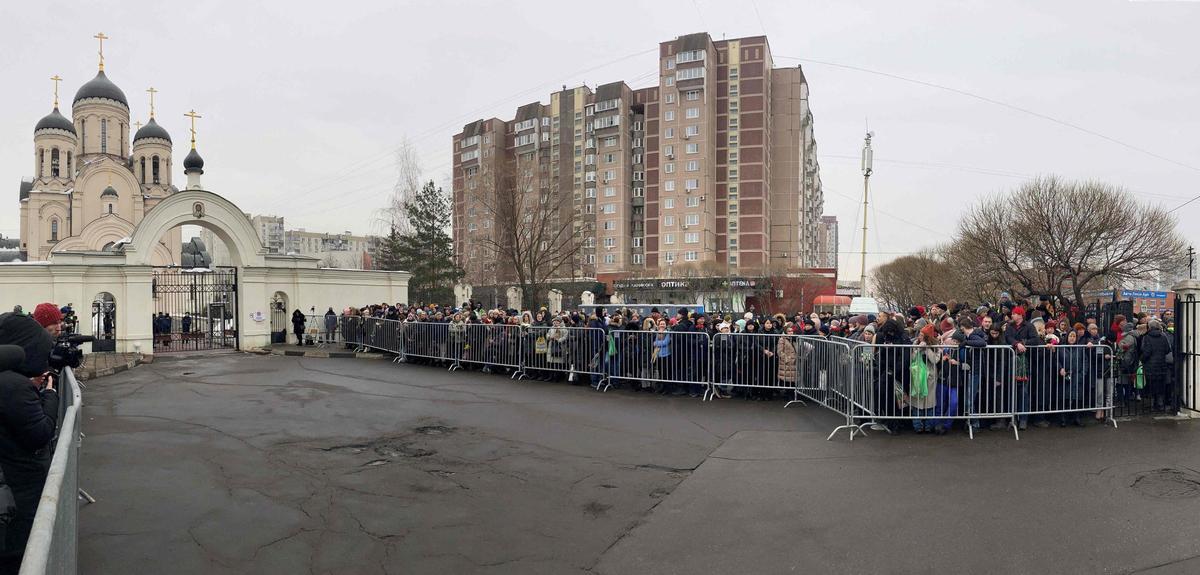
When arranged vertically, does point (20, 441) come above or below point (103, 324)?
above

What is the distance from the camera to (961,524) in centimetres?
539

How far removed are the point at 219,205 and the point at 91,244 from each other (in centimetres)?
4051

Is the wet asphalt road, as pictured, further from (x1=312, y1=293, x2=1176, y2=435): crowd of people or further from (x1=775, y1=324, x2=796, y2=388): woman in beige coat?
(x1=775, y1=324, x2=796, y2=388): woman in beige coat

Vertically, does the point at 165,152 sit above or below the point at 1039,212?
above

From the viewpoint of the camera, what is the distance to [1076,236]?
28.1 m

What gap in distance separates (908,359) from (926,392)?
0.48 m

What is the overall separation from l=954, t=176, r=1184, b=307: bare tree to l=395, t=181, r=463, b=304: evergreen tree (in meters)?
30.3

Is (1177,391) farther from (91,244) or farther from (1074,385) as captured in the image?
(91,244)

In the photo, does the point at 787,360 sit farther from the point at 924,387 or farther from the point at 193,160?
the point at 193,160

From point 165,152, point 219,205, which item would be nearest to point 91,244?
point 165,152

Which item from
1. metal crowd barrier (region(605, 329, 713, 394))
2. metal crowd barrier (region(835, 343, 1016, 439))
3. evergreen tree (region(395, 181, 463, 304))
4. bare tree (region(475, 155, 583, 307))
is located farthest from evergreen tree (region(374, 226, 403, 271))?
metal crowd barrier (region(835, 343, 1016, 439))

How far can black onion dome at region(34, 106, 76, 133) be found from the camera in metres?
63.3

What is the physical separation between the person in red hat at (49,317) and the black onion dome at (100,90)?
239ft

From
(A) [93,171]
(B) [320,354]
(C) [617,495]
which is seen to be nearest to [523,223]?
(B) [320,354]
